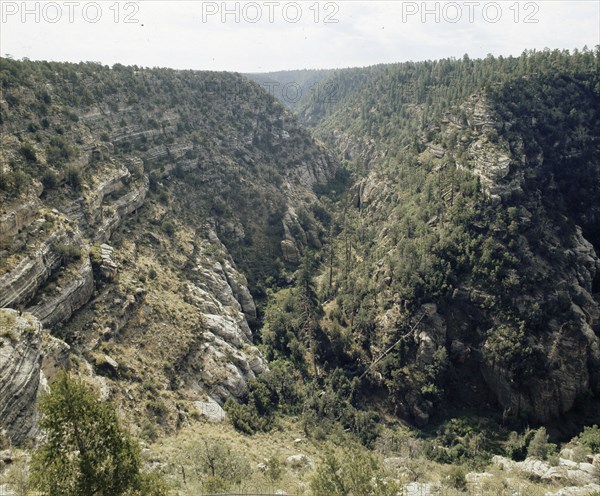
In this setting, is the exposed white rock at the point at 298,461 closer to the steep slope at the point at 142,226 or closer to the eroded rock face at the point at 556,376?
the steep slope at the point at 142,226

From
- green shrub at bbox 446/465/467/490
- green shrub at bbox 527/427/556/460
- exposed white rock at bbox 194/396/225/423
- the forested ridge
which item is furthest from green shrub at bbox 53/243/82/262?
green shrub at bbox 527/427/556/460

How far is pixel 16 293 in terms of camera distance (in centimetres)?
4106

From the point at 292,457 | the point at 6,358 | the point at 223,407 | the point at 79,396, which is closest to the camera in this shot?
the point at 79,396

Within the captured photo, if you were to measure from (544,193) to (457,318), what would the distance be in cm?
3182

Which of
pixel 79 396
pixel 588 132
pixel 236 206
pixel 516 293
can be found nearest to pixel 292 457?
pixel 79 396

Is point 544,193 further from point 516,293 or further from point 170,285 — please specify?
point 170,285

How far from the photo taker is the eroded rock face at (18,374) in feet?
103

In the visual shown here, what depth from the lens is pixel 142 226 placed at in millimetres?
72375

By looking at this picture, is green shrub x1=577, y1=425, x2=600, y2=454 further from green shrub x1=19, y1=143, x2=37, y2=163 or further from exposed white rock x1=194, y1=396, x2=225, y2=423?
green shrub x1=19, y1=143, x2=37, y2=163

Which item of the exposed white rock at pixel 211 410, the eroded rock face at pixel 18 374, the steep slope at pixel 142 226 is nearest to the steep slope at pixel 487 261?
the steep slope at pixel 142 226

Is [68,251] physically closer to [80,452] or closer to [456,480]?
[80,452]

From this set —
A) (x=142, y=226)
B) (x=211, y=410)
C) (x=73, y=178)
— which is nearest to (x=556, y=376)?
(x=211, y=410)

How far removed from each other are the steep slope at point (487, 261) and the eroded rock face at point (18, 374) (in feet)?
158

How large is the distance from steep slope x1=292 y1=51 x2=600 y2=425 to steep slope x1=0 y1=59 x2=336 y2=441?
19970 mm
